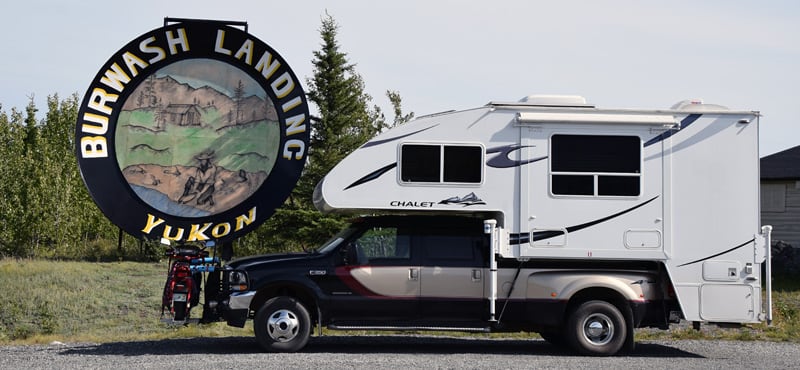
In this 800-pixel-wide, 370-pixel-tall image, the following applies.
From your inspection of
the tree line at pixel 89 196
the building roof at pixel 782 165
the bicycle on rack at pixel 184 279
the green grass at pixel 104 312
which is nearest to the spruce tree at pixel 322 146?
the tree line at pixel 89 196

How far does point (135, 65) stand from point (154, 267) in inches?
706

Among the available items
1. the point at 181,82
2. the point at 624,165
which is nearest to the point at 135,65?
the point at 181,82

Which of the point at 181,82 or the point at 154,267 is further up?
the point at 181,82

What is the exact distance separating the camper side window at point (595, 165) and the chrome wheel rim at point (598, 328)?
164 centimetres

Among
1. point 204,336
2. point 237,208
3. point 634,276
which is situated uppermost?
point 237,208

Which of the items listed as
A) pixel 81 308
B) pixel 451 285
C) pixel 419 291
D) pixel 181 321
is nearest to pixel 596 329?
pixel 451 285

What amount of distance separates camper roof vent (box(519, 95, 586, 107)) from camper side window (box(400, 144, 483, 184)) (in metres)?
1.00

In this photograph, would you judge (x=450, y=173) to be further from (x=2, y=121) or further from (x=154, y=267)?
(x=2, y=121)

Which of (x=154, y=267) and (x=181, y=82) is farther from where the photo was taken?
(x=154, y=267)

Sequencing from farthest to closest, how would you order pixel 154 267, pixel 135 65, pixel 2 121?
1. pixel 2 121
2. pixel 154 267
3. pixel 135 65

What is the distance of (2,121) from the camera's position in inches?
1988

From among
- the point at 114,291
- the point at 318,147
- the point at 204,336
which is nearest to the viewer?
the point at 204,336

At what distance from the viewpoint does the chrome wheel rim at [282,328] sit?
11.8 meters

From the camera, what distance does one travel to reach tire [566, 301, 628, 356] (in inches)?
473
